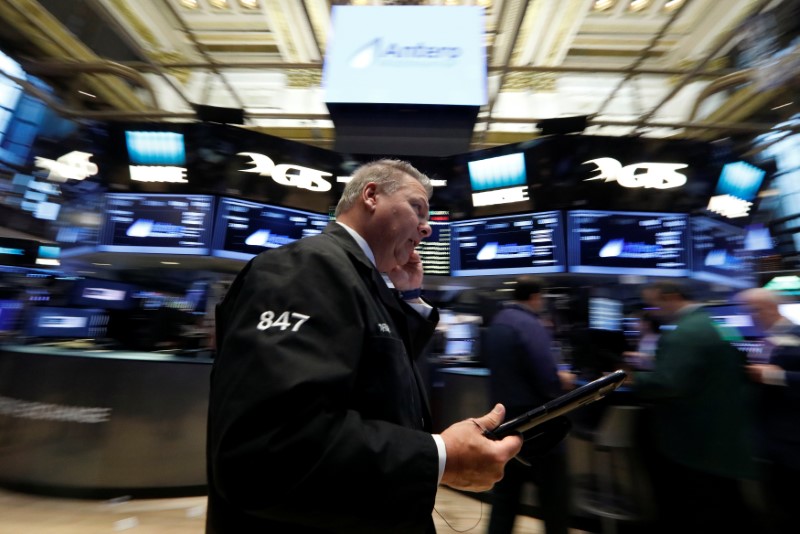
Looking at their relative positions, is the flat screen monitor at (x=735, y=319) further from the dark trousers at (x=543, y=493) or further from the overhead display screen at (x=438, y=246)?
the dark trousers at (x=543, y=493)

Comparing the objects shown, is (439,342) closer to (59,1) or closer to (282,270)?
(282,270)

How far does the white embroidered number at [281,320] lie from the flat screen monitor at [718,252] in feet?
16.0

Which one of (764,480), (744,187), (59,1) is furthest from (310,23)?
(764,480)

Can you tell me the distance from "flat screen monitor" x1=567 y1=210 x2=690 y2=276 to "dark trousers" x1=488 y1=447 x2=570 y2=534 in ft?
7.87

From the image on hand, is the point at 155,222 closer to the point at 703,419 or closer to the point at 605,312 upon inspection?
the point at 703,419

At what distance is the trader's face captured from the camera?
48.4 inches

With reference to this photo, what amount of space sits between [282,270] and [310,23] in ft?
18.8

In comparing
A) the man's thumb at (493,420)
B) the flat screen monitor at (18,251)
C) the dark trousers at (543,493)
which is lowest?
the dark trousers at (543,493)

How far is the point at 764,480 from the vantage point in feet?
8.73

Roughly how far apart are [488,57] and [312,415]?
6365mm

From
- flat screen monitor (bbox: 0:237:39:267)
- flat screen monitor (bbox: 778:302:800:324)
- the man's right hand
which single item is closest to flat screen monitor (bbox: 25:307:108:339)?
the man's right hand

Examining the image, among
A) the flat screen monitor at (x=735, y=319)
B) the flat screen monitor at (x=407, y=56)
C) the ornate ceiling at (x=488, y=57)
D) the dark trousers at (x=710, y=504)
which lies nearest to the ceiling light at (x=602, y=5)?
the ornate ceiling at (x=488, y=57)

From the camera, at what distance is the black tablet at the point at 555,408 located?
1032 millimetres

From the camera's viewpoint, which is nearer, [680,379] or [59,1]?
[680,379]
